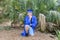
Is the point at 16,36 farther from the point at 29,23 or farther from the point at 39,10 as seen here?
Result: the point at 39,10

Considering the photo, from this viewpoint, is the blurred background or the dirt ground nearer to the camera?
the dirt ground

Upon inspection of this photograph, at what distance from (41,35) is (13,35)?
109 cm

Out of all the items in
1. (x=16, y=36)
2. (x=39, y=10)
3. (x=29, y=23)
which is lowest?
(x=16, y=36)

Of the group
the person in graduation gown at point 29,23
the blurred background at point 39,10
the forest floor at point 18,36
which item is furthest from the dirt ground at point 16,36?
the blurred background at point 39,10

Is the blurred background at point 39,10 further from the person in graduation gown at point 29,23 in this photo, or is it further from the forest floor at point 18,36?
the person in graduation gown at point 29,23

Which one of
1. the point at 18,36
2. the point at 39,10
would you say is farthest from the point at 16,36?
the point at 39,10

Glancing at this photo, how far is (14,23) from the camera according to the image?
10.1m

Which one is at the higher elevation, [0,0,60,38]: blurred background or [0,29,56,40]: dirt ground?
[0,0,60,38]: blurred background

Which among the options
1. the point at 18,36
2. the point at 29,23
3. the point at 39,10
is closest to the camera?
the point at 29,23

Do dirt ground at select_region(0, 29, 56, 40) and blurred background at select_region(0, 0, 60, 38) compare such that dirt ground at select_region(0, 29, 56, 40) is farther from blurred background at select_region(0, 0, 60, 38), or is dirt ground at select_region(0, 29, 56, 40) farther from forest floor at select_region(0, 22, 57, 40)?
blurred background at select_region(0, 0, 60, 38)

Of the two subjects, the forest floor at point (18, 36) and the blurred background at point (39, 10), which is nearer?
the forest floor at point (18, 36)

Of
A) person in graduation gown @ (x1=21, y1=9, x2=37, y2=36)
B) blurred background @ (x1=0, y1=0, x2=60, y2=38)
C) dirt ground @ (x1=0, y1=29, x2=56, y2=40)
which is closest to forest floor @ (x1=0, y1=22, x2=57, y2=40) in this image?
dirt ground @ (x1=0, y1=29, x2=56, y2=40)

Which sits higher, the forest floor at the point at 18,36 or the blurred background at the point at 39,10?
the blurred background at the point at 39,10

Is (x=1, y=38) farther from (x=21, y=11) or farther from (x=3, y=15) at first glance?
(x=3, y=15)
